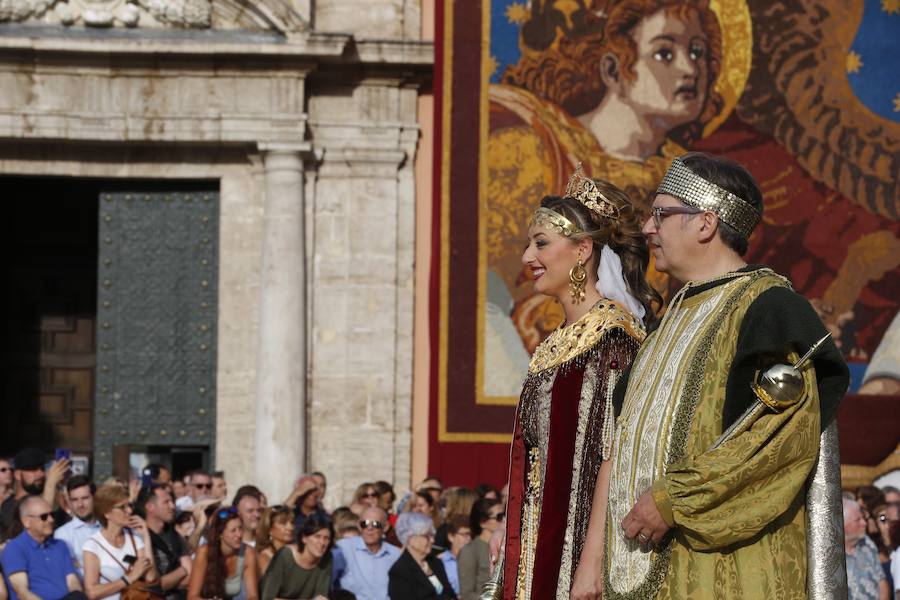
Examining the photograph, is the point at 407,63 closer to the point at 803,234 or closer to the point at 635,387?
the point at 803,234

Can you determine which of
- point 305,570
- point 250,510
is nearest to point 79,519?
point 250,510

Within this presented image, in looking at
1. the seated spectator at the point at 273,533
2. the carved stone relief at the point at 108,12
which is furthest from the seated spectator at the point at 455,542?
the carved stone relief at the point at 108,12

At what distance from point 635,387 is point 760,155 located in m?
10.4

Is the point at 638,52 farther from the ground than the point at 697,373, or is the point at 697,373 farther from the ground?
the point at 638,52

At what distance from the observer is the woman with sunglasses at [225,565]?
8898 millimetres

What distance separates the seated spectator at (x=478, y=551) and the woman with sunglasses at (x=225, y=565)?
1080 millimetres

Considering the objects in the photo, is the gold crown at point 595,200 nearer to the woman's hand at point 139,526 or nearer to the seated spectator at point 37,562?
the seated spectator at point 37,562

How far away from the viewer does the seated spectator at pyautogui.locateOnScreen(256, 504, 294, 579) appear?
9.38 metres

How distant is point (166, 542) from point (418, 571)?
4.88ft

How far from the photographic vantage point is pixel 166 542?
9578 millimetres

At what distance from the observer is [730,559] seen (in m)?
3.64

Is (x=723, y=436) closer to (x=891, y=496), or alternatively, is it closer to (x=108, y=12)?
(x=891, y=496)

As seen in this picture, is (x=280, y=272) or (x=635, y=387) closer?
(x=635, y=387)

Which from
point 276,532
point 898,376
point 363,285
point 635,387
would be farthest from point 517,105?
point 635,387
